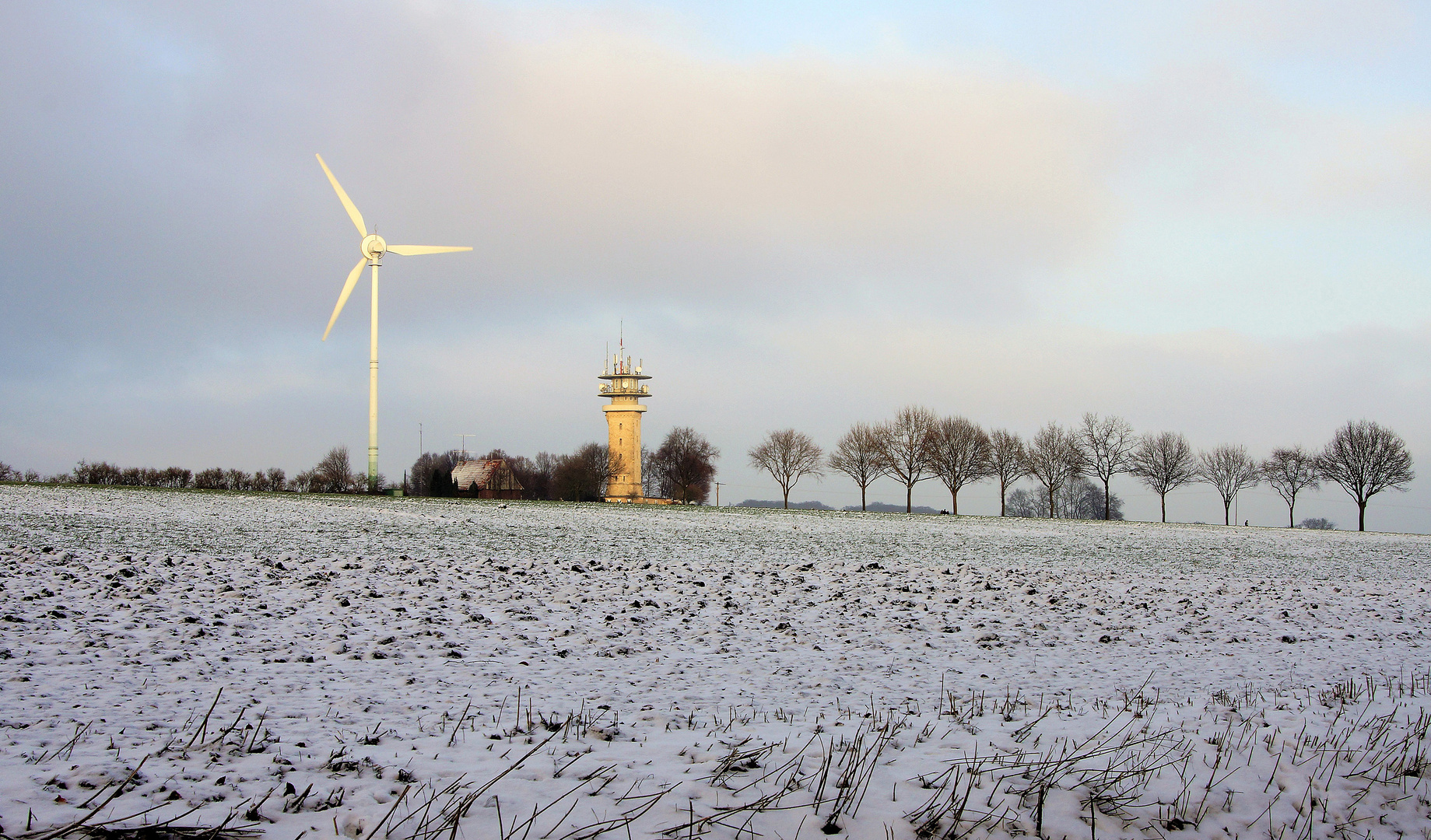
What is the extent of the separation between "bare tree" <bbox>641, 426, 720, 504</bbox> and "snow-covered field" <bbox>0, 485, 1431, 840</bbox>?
77.5 m

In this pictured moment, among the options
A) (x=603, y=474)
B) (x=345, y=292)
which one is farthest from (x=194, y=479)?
(x=603, y=474)

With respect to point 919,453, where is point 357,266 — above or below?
above

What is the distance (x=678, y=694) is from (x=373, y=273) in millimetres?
58736

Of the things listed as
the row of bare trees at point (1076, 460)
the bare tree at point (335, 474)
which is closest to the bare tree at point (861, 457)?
the row of bare trees at point (1076, 460)

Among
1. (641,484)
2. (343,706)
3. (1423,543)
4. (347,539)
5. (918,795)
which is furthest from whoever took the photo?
(641,484)

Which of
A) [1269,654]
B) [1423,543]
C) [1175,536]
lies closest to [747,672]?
[1269,654]

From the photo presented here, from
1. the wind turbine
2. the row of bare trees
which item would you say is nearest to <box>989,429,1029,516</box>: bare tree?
the row of bare trees

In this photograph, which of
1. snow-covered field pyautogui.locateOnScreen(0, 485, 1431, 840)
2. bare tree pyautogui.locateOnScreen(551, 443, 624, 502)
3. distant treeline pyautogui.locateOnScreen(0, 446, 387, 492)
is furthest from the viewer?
bare tree pyautogui.locateOnScreen(551, 443, 624, 502)

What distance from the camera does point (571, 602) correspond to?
15172 millimetres

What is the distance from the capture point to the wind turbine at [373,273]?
185 feet

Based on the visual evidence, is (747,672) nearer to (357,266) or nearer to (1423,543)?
(1423,543)

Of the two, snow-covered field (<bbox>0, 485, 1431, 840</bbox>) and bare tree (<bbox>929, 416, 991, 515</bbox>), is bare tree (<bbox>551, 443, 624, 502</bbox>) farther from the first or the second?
snow-covered field (<bbox>0, 485, 1431, 840</bbox>)

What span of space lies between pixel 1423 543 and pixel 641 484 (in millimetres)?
75995

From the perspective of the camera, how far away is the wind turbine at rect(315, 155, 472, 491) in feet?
185
